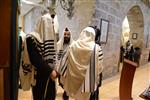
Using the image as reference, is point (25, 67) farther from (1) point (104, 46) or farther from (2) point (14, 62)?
(1) point (104, 46)

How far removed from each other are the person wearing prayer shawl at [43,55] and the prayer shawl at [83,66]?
492mm

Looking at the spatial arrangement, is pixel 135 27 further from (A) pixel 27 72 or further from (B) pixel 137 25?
Answer: (A) pixel 27 72

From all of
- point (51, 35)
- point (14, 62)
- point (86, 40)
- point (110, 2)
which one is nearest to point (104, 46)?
point (110, 2)

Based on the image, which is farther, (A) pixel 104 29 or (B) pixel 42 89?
(A) pixel 104 29

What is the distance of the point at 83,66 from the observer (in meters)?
2.01

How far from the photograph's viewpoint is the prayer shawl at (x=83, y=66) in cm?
200

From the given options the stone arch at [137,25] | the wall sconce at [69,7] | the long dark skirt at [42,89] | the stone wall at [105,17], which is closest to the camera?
the long dark skirt at [42,89]

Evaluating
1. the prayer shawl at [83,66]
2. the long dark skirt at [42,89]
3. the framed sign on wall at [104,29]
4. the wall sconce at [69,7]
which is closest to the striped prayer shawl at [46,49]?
the long dark skirt at [42,89]

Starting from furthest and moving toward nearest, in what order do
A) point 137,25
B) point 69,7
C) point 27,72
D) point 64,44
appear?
point 137,25 → point 69,7 → point 64,44 → point 27,72

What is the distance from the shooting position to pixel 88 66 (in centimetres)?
200

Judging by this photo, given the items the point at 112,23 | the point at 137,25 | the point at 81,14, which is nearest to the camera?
the point at 81,14

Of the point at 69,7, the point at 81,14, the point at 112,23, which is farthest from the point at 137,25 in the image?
the point at 69,7

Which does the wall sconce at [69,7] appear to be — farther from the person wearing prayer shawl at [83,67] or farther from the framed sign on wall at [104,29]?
the person wearing prayer shawl at [83,67]

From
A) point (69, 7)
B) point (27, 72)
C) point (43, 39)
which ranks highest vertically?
point (69, 7)
